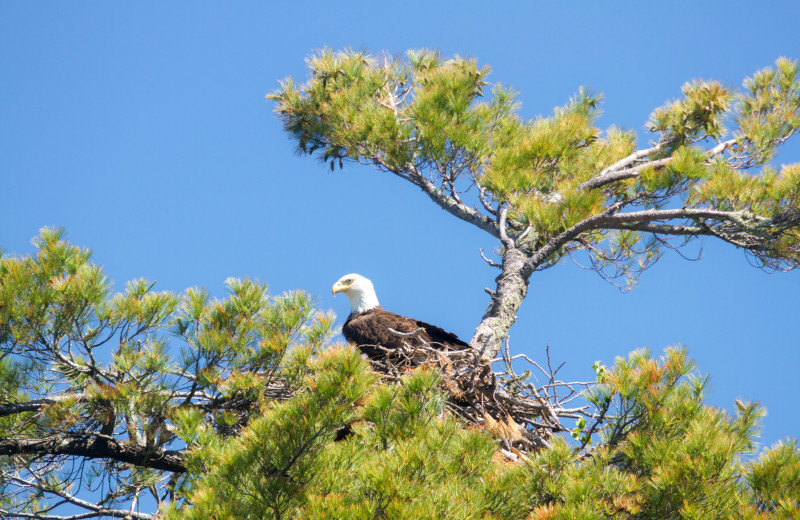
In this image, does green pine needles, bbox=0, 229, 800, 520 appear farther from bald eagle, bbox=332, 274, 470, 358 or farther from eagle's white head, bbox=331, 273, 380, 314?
eagle's white head, bbox=331, 273, 380, 314

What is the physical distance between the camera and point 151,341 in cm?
454

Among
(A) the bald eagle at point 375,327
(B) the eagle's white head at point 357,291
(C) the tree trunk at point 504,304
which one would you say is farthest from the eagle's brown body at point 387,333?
(B) the eagle's white head at point 357,291

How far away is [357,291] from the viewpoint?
24.9 feet

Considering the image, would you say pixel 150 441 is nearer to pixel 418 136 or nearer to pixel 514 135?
pixel 418 136

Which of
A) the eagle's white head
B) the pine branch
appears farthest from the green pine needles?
the eagle's white head

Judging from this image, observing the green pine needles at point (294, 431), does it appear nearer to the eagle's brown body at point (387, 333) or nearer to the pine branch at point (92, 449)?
the pine branch at point (92, 449)

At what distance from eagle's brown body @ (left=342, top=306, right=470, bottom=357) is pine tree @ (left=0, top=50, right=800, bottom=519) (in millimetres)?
260

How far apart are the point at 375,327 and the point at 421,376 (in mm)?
2791

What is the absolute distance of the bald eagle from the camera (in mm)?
5711

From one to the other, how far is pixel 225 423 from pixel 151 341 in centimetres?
64

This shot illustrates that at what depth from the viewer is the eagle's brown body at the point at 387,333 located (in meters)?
5.68

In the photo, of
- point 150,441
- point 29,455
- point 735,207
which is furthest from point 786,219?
point 29,455

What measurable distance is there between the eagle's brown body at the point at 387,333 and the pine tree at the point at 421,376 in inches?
10.2

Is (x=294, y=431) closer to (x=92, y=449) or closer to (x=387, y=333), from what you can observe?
(x=92, y=449)
